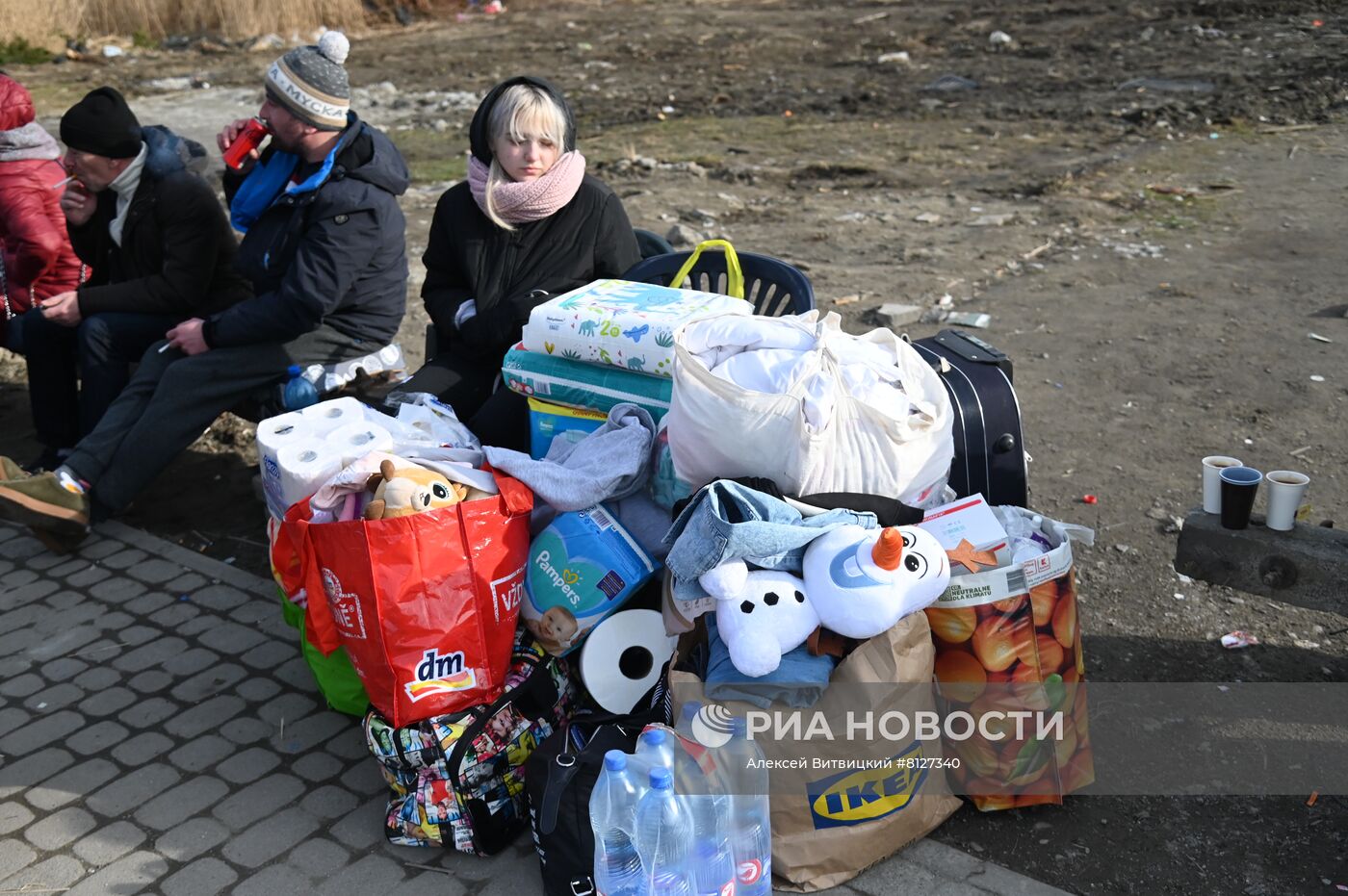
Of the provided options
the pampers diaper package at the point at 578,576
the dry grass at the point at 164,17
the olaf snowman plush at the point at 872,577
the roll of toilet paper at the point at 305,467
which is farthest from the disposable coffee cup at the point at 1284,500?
the dry grass at the point at 164,17

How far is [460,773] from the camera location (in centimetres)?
303

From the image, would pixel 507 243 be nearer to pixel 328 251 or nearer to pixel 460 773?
pixel 328 251

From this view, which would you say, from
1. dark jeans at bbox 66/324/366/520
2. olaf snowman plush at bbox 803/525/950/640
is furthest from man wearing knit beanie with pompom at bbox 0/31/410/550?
A: olaf snowman plush at bbox 803/525/950/640

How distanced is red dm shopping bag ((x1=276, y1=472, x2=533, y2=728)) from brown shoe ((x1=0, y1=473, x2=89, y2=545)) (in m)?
1.96

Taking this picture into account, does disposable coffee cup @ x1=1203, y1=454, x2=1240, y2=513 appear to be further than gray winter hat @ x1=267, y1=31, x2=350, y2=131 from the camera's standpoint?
No

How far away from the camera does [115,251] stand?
5.30 metres

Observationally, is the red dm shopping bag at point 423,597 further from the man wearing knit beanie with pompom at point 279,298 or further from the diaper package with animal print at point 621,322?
the man wearing knit beanie with pompom at point 279,298

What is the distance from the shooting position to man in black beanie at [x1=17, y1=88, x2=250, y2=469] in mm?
5008

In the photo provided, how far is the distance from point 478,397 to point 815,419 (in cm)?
180

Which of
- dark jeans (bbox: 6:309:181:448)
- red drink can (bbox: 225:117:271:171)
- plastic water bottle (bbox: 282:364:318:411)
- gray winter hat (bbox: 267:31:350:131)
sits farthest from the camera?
dark jeans (bbox: 6:309:181:448)

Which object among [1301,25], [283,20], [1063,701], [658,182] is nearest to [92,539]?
[1063,701]

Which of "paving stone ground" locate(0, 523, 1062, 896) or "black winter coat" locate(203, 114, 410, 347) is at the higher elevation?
"black winter coat" locate(203, 114, 410, 347)

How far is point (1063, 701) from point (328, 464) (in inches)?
87.3

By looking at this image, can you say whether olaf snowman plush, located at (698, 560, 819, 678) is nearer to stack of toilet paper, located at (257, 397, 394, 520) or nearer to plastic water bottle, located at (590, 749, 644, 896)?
plastic water bottle, located at (590, 749, 644, 896)
